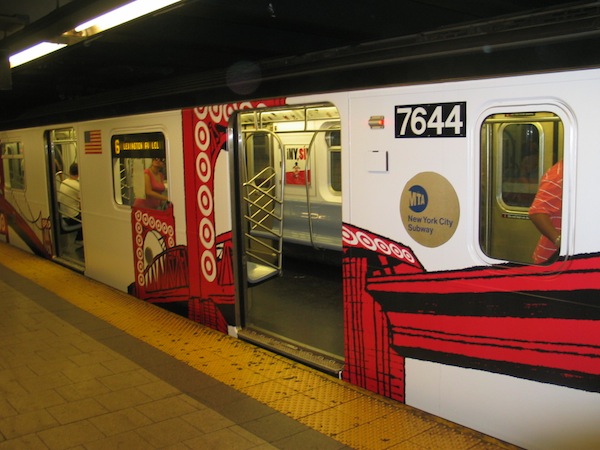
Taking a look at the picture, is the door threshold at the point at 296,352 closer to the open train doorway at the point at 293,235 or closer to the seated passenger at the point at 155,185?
the open train doorway at the point at 293,235

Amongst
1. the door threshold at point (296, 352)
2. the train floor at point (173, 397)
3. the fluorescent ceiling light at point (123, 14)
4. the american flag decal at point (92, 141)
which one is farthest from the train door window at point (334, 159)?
the fluorescent ceiling light at point (123, 14)

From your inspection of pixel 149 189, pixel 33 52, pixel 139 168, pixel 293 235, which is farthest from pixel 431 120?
pixel 293 235

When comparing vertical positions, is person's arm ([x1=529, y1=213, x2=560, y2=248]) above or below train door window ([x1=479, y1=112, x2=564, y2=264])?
below

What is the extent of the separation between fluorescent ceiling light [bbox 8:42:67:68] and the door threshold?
293 cm

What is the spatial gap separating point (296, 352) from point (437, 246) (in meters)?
1.90

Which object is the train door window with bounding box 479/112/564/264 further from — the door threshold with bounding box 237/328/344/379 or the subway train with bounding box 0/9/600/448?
→ the door threshold with bounding box 237/328/344/379

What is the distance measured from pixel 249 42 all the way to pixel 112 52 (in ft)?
4.35

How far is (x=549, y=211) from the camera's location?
3.38 meters

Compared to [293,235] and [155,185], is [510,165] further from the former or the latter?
[293,235]

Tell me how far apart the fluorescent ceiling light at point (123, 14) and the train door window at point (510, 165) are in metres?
2.02

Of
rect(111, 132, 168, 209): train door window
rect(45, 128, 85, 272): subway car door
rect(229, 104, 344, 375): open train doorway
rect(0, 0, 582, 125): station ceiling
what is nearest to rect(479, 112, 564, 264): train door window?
rect(0, 0, 582, 125): station ceiling

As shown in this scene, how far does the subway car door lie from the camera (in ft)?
30.6

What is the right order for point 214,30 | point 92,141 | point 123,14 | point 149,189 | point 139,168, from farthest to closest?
point 92,141
point 139,168
point 149,189
point 214,30
point 123,14

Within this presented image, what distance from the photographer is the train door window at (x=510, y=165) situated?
3596mm
